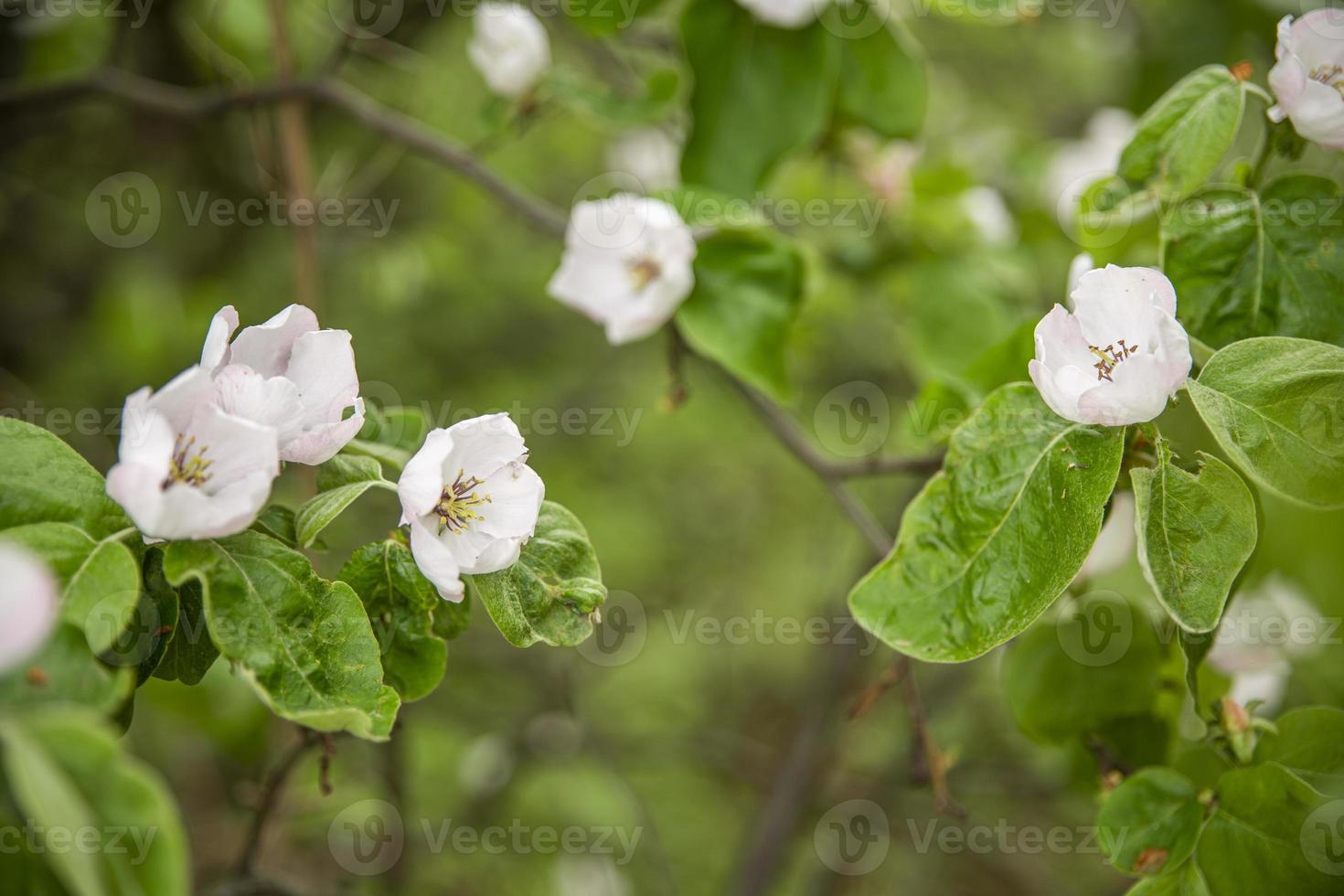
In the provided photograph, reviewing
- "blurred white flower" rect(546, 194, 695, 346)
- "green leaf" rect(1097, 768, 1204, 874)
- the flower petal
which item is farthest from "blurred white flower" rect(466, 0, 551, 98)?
"green leaf" rect(1097, 768, 1204, 874)

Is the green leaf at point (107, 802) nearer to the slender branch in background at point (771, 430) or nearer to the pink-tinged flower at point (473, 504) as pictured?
the pink-tinged flower at point (473, 504)

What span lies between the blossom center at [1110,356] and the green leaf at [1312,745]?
0.40m

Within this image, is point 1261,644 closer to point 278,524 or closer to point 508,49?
point 278,524

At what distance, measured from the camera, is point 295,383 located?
2.50 ft

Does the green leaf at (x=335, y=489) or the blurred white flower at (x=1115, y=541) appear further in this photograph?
the blurred white flower at (x=1115, y=541)

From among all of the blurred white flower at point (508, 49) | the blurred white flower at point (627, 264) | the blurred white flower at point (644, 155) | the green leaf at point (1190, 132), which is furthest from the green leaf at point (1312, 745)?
the blurred white flower at point (644, 155)

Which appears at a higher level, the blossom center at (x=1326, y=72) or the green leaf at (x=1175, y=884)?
the blossom center at (x=1326, y=72)

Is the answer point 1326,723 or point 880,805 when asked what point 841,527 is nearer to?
point 880,805

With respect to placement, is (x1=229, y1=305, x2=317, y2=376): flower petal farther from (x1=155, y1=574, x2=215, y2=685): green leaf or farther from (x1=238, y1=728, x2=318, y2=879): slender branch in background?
(x1=238, y1=728, x2=318, y2=879): slender branch in background

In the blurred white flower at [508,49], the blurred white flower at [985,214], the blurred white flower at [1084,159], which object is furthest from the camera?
the blurred white flower at [1084,159]

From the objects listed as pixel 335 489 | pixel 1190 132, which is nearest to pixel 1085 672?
pixel 1190 132

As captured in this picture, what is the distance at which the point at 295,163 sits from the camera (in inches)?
67.3

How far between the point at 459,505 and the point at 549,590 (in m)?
0.11

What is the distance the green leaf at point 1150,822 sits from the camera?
2.95ft
